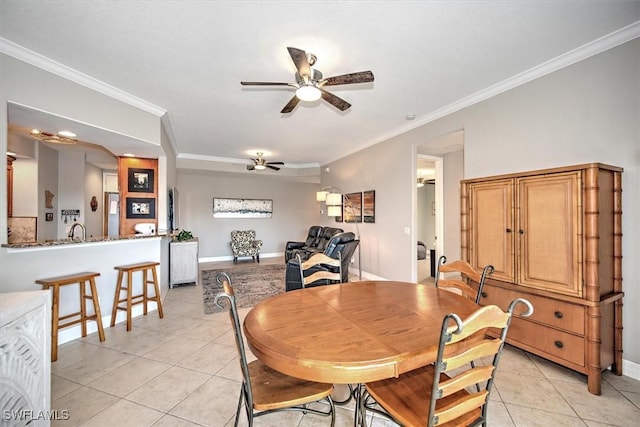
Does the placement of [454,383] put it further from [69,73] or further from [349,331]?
[69,73]

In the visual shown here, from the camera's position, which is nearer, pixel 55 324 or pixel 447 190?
pixel 55 324

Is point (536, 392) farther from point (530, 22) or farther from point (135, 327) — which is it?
point (135, 327)

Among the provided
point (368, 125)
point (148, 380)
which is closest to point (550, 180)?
point (368, 125)

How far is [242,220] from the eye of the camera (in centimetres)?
823

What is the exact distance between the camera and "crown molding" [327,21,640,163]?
6.95 feet

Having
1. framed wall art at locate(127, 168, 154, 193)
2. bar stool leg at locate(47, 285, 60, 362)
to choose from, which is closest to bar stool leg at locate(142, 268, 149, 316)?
bar stool leg at locate(47, 285, 60, 362)

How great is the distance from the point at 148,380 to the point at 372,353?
2.05m

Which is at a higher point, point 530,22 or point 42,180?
point 530,22

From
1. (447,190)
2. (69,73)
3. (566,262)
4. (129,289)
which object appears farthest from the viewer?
(447,190)

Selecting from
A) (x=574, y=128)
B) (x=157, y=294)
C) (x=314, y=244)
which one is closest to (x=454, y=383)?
(x=574, y=128)

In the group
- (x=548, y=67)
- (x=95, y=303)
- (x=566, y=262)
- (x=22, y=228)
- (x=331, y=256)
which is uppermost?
(x=548, y=67)

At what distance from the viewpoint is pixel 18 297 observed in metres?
1.49

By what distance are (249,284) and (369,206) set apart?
286 cm

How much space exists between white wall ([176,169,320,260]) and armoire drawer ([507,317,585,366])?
6.65 metres
